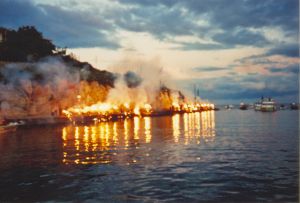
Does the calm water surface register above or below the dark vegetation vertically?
below

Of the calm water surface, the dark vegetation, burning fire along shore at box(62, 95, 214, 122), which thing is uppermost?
the dark vegetation

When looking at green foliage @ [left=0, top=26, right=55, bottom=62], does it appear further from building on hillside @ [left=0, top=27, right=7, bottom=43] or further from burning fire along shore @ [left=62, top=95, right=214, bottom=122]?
burning fire along shore @ [left=62, top=95, right=214, bottom=122]

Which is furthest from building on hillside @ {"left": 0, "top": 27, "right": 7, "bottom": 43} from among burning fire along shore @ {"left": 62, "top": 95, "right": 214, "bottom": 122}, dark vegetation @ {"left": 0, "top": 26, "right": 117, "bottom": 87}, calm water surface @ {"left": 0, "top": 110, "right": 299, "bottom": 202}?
calm water surface @ {"left": 0, "top": 110, "right": 299, "bottom": 202}

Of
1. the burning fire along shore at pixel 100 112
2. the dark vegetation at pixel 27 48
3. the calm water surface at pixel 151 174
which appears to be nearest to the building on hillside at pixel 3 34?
the dark vegetation at pixel 27 48

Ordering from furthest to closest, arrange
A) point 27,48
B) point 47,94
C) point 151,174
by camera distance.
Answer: point 27,48, point 47,94, point 151,174

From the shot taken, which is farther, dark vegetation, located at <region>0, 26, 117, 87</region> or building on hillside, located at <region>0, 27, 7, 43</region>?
building on hillside, located at <region>0, 27, 7, 43</region>

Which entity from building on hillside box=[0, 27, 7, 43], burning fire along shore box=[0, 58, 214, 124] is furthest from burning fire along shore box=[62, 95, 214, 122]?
building on hillside box=[0, 27, 7, 43]

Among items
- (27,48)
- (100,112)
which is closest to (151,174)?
(100,112)

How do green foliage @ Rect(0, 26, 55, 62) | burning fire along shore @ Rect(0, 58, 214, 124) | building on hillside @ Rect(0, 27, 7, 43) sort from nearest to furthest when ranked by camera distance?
1. burning fire along shore @ Rect(0, 58, 214, 124)
2. green foliage @ Rect(0, 26, 55, 62)
3. building on hillside @ Rect(0, 27, 7, 43)

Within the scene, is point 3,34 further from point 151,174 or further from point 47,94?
point 151,174

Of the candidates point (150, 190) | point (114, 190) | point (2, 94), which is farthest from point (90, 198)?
point (2, 94)

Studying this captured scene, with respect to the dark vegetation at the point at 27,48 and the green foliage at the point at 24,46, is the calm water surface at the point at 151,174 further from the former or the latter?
the green foliage at the point at 24,46

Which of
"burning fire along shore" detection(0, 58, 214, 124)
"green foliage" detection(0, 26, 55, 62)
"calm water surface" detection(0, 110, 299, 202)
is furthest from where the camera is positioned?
"green foliage" detection(0, 26, 55, 62)

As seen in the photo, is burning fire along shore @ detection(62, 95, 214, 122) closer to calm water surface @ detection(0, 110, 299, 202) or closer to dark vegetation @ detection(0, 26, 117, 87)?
dark vegetation @ detection(0, 26, 117, 87)
